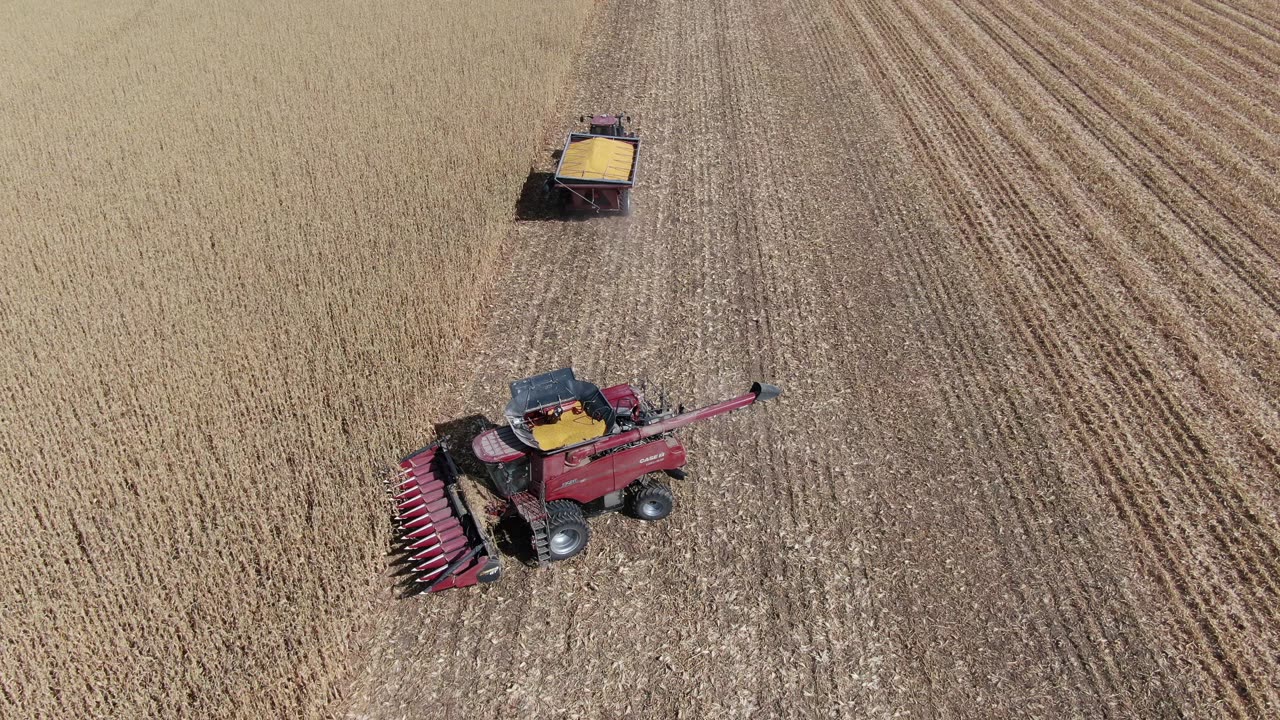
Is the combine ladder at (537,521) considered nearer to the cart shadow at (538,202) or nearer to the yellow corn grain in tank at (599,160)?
the yellow corn grain in tank at (599,160)

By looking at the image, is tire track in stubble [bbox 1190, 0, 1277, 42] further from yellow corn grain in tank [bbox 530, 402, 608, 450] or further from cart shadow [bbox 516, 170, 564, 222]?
yellow corn grain in tank [bbox 530, 402, 608, 450]

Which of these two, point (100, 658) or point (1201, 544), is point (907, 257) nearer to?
point (1201, 544)

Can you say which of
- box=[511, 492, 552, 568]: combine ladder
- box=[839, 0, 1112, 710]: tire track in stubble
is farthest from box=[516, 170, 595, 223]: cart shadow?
box=[511, 492, 552, 568]: combine ladder

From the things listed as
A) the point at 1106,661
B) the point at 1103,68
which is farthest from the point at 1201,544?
the point at 1103,68

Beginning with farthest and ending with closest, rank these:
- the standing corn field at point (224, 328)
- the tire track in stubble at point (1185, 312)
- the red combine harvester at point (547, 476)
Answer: the tire track in stubble at point (1185, 312) < the red combine harvester at point (547, 476) < the standing corn field at point (224, 328)

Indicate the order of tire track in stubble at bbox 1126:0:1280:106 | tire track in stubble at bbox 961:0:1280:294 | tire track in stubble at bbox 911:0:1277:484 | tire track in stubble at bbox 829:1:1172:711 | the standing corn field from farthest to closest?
tire track in stubble at bbox 1126:0:1280:106, tire track in stubble at bbox 961:0:1280:294, tire track in stubble at bbox 911:0:1277:484, tire track in stubble at bbox 829:1:1172:711, the standing corn field

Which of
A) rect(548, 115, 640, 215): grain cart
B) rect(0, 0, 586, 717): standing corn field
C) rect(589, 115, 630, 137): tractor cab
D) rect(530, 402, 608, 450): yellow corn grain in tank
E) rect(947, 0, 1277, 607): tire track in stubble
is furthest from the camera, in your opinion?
rect(589, 115, 630, 137): tractor cab

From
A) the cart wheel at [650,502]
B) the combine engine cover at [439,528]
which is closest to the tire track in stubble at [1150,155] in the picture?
the cart wheel at [650,502]
